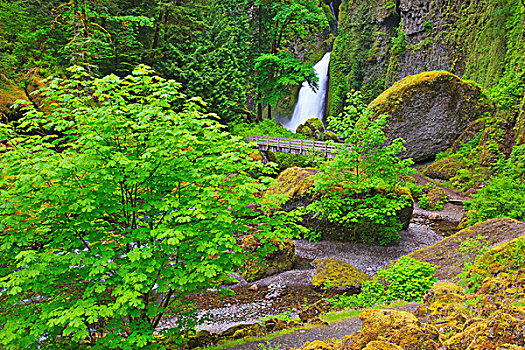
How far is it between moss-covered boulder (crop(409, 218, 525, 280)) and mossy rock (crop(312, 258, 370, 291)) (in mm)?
1673

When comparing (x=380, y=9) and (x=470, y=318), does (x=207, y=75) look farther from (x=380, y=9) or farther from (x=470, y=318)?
(x=470, y=318)

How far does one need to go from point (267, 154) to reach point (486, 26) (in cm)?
1603

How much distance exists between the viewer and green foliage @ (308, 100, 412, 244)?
9945 mm

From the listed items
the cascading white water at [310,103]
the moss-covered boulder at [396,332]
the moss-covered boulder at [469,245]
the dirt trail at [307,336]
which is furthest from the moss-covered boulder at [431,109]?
the moss-covered boulder at [396,332]

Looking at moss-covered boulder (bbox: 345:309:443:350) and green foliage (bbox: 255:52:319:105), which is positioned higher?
green foliage (bbox: 255:52:319:105)

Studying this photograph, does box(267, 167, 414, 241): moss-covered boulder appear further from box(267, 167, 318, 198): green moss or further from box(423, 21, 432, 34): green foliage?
box(423, 21, 432, 34): green foliage

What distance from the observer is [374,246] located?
427 inches

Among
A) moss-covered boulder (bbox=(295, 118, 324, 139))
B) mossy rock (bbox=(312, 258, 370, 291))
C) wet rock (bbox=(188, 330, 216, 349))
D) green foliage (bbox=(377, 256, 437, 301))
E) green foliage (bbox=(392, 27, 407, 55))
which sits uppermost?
green foliage (bbox=(392, 27, 407, 55))

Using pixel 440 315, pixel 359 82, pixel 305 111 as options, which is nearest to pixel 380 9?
pixel 359 82

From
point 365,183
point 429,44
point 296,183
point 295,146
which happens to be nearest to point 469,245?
point 365,183

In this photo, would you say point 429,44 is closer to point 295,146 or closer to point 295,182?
point 295,146

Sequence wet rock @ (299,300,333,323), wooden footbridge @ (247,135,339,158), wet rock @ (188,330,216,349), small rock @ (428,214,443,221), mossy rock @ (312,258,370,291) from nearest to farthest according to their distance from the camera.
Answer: wet rock @ (188,330,216,349) < wet rock @ (299,300,333,323) < mossy rock @ (312,258,370,291) < small rock @ (428,214,443,221) < wooden footbridge @ (247,135,339,158)

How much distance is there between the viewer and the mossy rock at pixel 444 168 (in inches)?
685

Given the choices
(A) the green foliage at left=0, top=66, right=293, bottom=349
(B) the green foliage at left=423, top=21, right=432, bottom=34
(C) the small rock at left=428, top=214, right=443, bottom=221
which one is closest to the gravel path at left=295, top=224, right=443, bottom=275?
(C) the small rock at left=428, top=214, right=443, bottom=221
